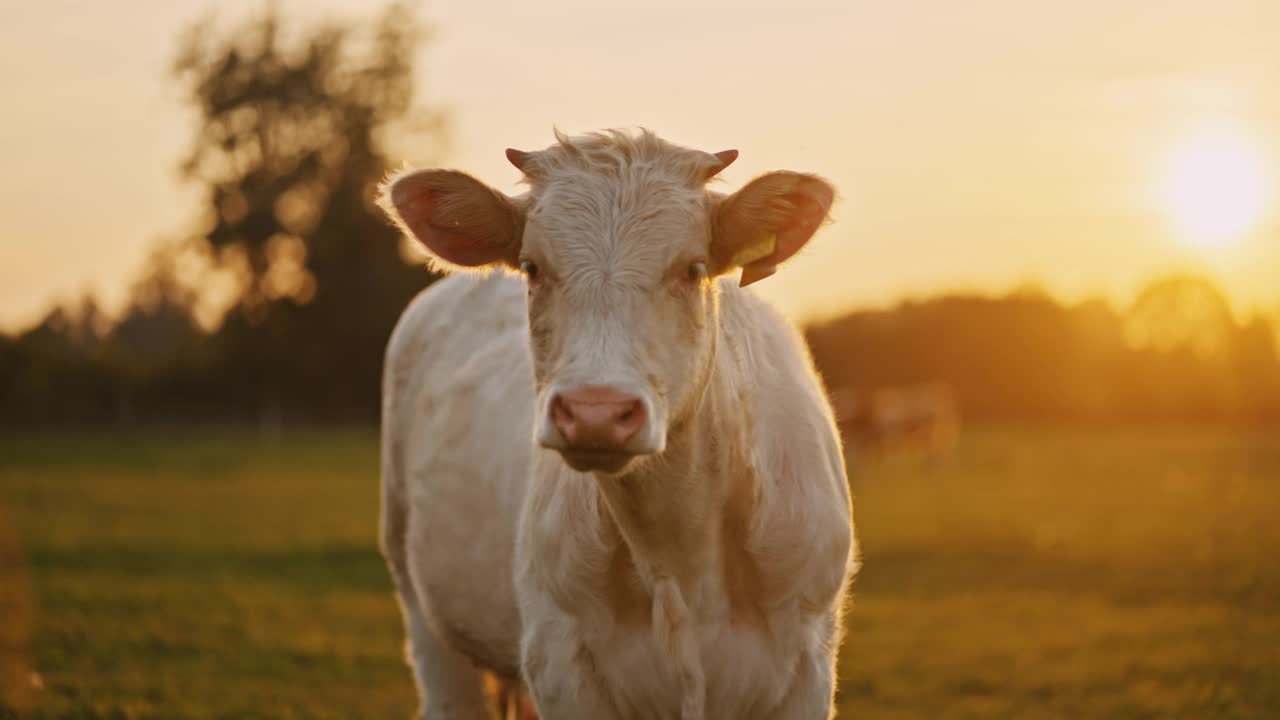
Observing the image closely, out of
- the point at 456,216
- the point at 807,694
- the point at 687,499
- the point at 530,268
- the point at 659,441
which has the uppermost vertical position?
the point at 456,216

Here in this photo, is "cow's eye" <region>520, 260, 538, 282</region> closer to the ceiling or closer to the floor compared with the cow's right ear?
closer to the floor

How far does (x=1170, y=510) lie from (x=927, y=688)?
13499 millimetres

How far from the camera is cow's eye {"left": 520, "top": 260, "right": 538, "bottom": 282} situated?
3.64 m

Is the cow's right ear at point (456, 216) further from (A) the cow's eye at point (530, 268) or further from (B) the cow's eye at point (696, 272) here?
(B) the cow's eye at point (696, 272)

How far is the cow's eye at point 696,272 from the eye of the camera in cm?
359

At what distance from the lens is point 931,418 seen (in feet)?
125

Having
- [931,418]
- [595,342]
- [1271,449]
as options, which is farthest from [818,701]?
[1271,449]

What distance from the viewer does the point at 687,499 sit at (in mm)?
3791

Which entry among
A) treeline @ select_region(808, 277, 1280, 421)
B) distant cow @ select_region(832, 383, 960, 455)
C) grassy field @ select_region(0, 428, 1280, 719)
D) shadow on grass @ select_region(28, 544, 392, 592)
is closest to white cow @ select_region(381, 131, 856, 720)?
grassy field @ select_region(0, 428, 1280, 719)

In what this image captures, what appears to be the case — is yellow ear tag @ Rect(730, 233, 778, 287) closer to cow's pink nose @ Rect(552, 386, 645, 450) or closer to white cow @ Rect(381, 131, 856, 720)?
white cow @ Rect(381, 131, 856, 720)

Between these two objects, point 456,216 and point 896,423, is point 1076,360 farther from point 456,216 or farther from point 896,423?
point 456,216

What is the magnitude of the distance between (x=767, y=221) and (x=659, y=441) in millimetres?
842

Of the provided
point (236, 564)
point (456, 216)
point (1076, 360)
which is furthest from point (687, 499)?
point (1076, 360)

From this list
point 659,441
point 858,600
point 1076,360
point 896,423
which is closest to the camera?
point 659,441
